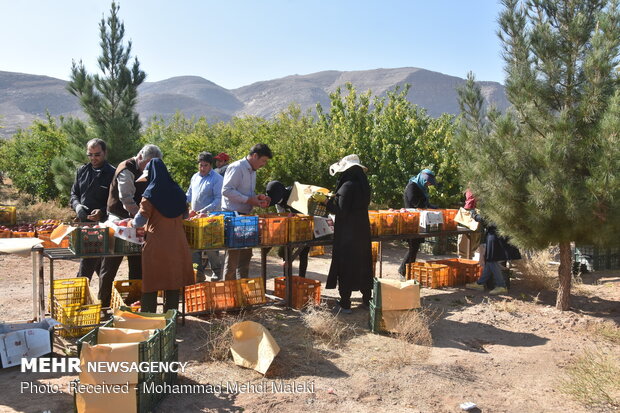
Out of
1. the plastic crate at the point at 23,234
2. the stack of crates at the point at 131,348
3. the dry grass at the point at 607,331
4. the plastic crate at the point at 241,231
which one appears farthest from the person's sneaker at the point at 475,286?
the plastic crate at the point at 23,234

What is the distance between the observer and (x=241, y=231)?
268 inches

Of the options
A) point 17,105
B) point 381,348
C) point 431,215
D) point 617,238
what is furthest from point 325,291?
point 17,105

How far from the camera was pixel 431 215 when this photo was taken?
904 cm

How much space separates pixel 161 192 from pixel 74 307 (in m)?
1.74

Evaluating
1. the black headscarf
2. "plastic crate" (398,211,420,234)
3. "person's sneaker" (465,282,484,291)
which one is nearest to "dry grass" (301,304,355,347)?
the black headscarf

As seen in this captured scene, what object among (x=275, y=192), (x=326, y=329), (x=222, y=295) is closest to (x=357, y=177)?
(x=275, y=192)

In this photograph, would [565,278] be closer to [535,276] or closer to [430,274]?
[535,276]

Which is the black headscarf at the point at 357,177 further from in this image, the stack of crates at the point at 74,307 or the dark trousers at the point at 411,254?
the stack of crates at the point at 74,307

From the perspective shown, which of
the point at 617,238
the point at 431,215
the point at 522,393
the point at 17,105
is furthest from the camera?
the point at 17,105

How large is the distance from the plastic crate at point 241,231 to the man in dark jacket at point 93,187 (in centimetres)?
174

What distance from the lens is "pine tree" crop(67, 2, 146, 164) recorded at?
1293cm

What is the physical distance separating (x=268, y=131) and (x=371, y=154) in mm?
3124

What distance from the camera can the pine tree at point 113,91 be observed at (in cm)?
1293

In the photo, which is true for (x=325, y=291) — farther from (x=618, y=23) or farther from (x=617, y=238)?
(x=618, y=23)
